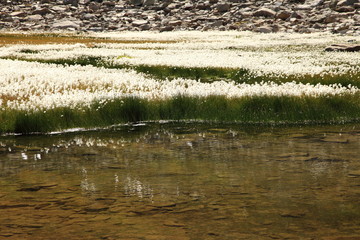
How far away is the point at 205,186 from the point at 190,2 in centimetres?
13100

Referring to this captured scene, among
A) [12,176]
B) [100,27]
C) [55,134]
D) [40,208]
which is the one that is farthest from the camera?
[100,27]

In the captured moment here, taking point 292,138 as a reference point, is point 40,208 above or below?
above

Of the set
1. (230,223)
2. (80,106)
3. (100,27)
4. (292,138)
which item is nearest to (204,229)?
(230,223)

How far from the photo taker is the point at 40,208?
735 centimetres

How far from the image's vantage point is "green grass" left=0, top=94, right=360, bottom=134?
1608 centimetres

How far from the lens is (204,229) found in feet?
21.4

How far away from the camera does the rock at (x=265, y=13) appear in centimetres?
10475

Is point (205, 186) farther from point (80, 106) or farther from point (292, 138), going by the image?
point (80, 106)

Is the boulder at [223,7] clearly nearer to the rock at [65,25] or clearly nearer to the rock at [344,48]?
the rock at [65,25]

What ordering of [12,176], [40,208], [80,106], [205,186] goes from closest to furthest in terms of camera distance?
[40,208], [205,186], [12,176], [80,106]

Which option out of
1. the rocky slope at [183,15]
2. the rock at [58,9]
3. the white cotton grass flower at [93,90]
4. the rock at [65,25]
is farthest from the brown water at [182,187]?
the rock at [58,9]

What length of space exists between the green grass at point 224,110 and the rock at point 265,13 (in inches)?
3590

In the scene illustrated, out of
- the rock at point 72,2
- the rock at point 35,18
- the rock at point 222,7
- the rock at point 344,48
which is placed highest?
the rock at point 72,2

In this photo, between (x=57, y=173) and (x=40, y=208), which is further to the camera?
(x=57, y=173)
